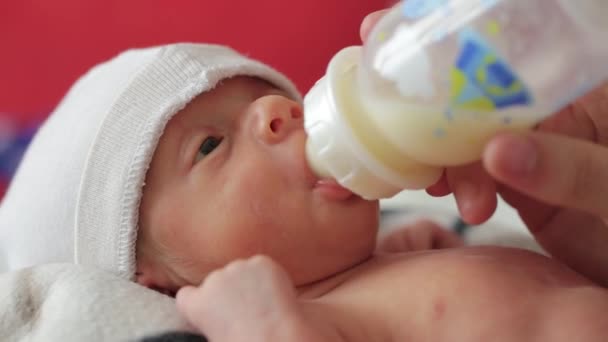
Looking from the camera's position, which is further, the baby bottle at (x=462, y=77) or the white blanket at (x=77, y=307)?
the white blanket at (x=77, y=307)

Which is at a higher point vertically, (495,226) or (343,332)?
(343,332)

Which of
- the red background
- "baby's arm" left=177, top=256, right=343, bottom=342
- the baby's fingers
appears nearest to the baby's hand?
"baby's arm" left=177, top=256, right=343, bottom=342

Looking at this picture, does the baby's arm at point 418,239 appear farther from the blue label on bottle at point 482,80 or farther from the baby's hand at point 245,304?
the blue label on bottle at point 482,80

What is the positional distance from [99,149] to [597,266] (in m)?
0.63

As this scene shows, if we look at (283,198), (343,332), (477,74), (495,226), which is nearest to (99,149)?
(283,198)

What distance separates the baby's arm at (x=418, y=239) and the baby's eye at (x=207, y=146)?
1.13 feet

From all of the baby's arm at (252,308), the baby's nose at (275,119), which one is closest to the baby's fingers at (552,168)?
the baby's arm at (252,308)

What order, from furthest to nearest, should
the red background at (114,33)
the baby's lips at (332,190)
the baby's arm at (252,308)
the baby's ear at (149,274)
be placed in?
the red background at (114,33) < the baby's ear at (149,274) < the baby's lips at (332,190) < the baby's arm at (252,308)

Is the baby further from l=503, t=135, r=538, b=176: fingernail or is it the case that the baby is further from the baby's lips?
l=503, t=135, r=538, b=176: fingernail

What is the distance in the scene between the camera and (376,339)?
0.74m

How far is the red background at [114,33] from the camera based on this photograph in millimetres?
1480

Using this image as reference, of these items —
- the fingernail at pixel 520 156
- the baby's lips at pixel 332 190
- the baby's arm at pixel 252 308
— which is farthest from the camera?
the baby's lips at pixel 332 190

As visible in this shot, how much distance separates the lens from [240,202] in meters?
0.83

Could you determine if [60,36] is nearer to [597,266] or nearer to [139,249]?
[139,249]
